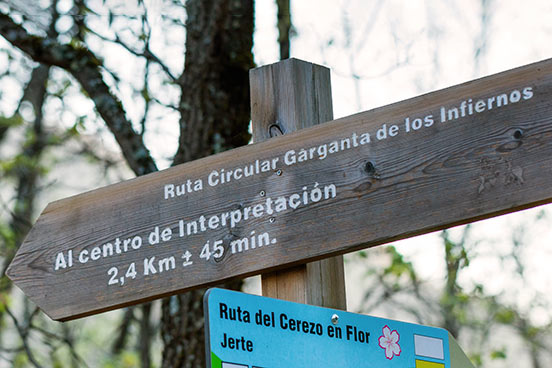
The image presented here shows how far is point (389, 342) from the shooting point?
2094mm

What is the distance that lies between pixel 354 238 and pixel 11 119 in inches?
241

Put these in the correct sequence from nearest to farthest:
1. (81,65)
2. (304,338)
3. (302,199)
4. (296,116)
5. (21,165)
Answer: (304,338)
(302,199)
(296,116)
(81,65)
(21,165)

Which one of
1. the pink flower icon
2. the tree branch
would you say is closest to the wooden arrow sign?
the pink flower icon

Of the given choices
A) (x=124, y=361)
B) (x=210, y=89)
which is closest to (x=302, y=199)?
(x=210, y=89)

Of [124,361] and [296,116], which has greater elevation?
[124,361]

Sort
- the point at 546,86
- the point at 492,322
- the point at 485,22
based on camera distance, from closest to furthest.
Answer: the point at 546,86 < the point at 485,22 < the point at 492,322

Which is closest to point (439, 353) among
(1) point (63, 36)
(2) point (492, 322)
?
(1) point (63, 36)

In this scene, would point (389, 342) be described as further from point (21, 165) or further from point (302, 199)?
point (21, 165)

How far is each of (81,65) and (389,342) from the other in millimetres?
3384

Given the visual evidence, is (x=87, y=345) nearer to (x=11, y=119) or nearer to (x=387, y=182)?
(x=11, y=119)

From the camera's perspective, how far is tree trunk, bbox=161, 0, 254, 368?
14.4 feet

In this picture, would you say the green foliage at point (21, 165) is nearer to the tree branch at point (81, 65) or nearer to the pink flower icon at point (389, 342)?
the tree branch at point (81, 65)

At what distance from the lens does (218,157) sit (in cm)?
225

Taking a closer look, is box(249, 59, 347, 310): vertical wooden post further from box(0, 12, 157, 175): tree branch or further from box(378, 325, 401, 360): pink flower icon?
box(0, 12, 157, 175): tree branch
